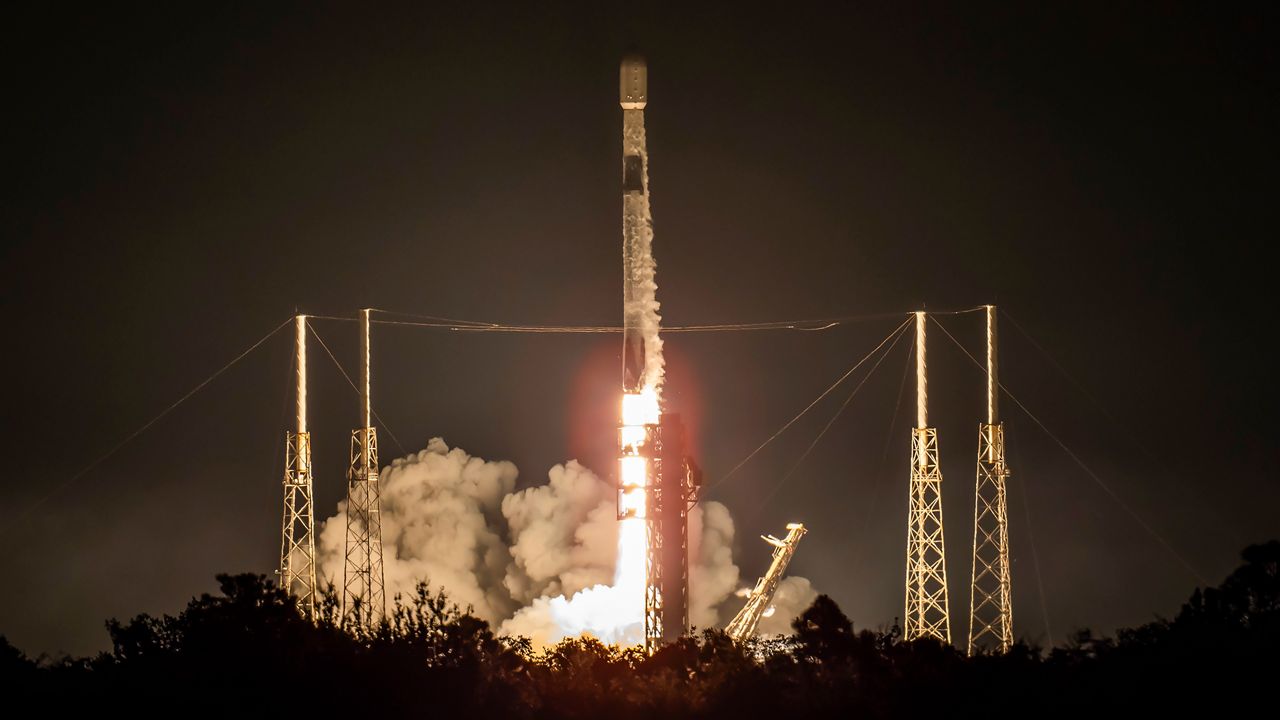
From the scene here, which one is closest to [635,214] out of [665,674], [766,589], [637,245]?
[637,245]

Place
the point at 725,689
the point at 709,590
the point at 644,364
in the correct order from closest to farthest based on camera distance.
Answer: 1. the point at 725,689
2. the point at 644,364
3. the point at 709,590

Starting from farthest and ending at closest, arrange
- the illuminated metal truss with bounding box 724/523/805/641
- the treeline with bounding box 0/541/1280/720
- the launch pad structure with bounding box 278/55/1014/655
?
1. the illuminated metal truss with bounding box 724/523/805/641
2. the launch pad structure with bounding box 278/55/1014/655
3. the treeline with bounding box 0/541/1280/720

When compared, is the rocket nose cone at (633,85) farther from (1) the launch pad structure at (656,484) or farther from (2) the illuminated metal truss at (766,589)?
(2) the illuminated metal truss at (766,589)

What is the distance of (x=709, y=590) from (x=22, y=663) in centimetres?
3662

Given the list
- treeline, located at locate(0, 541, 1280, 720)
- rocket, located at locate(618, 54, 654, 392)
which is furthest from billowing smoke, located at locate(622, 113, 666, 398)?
treeline, located at locate(0, 541, 1280, 720)

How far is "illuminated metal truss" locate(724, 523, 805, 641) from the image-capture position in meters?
71.2

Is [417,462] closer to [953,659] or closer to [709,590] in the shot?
[709,590]

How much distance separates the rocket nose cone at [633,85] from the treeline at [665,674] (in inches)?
1048

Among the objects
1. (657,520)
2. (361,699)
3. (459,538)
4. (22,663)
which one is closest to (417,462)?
(459,538)

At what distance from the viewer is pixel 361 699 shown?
37.9 m

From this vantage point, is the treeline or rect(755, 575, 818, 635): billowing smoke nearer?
the treeline

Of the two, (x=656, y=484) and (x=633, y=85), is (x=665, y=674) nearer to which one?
(x=656, y=484)

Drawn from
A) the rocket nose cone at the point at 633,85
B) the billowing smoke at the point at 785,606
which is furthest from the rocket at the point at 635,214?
the billowing smoke at the point at 785,606

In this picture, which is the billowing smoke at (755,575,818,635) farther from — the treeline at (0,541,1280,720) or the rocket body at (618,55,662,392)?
the treeline at (0,541,1280,720)
